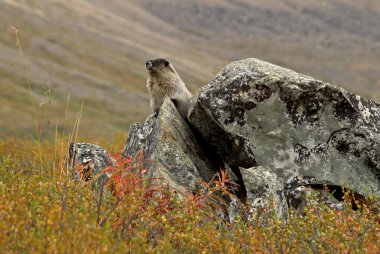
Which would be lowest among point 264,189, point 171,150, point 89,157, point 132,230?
point 89,157

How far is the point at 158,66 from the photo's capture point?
17.9 metres

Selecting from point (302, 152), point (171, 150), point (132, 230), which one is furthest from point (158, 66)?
point (132, 230)

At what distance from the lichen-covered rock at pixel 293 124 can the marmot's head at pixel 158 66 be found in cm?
338

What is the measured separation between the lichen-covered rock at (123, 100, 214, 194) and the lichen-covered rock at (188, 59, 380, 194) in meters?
0.83

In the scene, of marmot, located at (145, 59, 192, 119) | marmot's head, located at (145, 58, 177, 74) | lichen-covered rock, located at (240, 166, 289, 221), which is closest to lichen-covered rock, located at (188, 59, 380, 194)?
lichen-covered rock, located at (240, 166, 289, 221)

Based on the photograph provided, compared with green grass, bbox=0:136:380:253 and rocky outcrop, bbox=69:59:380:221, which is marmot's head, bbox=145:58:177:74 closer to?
rocky outcrop, bbox=69:59:380:221

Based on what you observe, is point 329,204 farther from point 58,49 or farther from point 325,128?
point 58,49

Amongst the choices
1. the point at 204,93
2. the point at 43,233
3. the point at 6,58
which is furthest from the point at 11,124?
the point at 43,233

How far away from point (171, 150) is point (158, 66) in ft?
15.3

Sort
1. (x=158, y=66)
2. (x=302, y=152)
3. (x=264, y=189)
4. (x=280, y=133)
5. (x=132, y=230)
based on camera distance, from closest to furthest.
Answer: (x=132, y=230) < (x=264, y=189) < (x=302, y=152) < (x=280, y=133) < (x=158, y=66)

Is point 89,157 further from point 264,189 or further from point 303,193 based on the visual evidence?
point 303,193

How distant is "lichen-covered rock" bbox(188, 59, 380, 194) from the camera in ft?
46.5

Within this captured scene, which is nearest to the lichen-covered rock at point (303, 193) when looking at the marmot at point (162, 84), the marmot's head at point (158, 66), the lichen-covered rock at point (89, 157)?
the lichen-covered rock at point (89, 157)

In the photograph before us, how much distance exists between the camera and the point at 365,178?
14.1 meters
